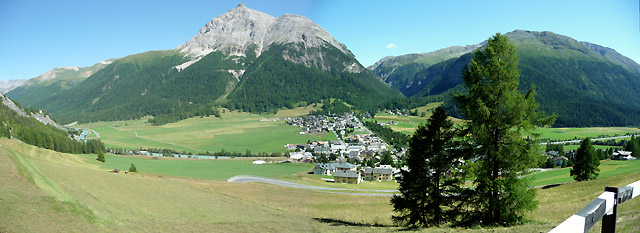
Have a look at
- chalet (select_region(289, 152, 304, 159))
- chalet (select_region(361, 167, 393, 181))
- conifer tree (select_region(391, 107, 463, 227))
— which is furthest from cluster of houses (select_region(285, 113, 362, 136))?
conifer tree (select_region(391, 107, 463, 227))

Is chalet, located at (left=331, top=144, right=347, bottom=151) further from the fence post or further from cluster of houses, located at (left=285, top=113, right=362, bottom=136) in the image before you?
the fence post

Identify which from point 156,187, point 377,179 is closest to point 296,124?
point 377,179

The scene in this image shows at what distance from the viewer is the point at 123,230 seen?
1212 cm

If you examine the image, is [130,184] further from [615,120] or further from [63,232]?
[615,120]

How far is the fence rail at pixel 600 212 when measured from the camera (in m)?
2.40

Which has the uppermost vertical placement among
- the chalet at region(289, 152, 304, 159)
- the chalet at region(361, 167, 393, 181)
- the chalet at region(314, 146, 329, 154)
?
the chalet at region(314, 146, 329, 154)

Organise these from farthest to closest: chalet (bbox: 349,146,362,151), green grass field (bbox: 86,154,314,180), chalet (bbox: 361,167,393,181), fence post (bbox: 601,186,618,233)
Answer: chalet (bbox: 349,146,362,151)
chalet (bbox: 361,167,393,181)
green grass field (bbox: 86,154,314,180)
fence post (bbox: 601,186,618,233)

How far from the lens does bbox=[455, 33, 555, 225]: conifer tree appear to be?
1103cm

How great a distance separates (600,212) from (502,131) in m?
9.02

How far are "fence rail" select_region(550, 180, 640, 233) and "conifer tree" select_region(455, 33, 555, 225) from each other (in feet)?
24.6

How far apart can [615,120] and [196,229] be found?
212759 mm

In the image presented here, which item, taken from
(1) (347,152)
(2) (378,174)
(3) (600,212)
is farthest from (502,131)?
(1) (347,152)

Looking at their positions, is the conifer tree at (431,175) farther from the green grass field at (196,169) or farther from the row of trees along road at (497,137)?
the green grass field at (196,169)

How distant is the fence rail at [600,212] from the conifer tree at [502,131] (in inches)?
296
